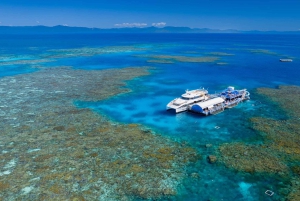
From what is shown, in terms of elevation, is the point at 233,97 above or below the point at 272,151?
above

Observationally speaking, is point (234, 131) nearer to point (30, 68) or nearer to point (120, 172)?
point (120, 172)

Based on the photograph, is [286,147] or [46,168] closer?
[46,168]

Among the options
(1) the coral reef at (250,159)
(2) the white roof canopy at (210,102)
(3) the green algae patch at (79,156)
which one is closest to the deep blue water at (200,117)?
(1) the coral reef at (250,159)

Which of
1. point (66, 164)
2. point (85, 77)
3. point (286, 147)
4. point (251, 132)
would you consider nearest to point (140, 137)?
point (66, 164)

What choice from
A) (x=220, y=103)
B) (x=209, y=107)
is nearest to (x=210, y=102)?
(x=209, y=107)

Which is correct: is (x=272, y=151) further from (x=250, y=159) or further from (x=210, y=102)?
(x=210, y=102)

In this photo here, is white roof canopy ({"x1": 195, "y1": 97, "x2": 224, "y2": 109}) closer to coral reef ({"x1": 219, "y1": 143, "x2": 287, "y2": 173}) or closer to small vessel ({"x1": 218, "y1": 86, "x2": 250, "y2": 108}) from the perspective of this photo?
small vessel ({"x1": 218, "y1": 86, "x2": 250, "y2": 108})
